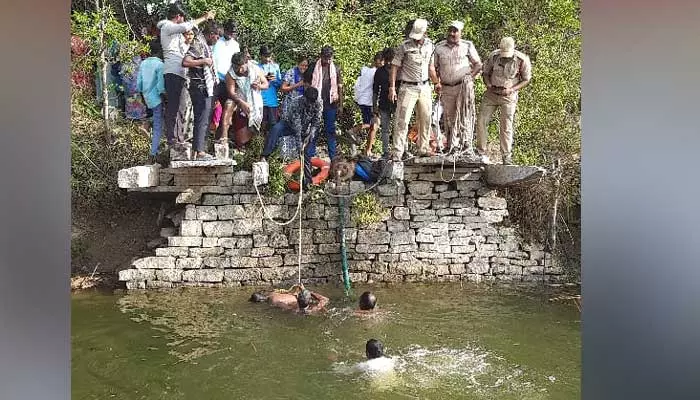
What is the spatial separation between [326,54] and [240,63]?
128 cm

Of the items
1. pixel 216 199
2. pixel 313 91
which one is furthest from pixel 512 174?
pixel 216 199

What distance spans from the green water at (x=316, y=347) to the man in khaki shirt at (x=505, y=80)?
Answer: 2407 millimetres

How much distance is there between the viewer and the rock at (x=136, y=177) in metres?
7.60

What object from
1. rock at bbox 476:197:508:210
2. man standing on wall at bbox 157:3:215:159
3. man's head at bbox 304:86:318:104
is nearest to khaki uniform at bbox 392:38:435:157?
man's head at bbox 304:86:318:104

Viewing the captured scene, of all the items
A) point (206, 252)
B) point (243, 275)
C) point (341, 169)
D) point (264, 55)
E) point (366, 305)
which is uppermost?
point (264, 55)

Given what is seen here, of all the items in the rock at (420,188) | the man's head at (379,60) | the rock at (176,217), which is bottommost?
the rock at (176,217)

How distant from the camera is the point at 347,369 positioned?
558cm

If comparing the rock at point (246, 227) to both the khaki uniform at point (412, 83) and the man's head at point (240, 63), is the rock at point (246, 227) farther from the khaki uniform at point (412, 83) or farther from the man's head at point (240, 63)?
the khaki uniform at point (412, 83)

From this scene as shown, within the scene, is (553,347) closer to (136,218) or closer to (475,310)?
(475,310)

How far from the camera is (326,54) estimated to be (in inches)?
334

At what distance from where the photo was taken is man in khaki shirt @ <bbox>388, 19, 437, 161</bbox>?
26.2 feet

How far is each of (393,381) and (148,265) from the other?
13.9ft

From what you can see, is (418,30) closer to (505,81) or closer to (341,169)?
(505,81)

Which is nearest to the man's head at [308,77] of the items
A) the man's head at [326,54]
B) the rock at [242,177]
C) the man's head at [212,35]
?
the man's head at [326,54]
